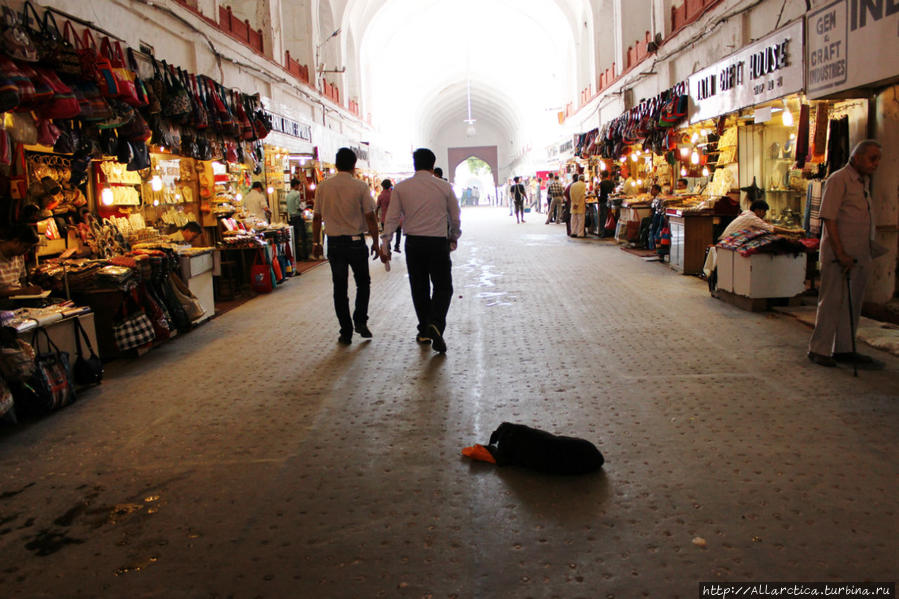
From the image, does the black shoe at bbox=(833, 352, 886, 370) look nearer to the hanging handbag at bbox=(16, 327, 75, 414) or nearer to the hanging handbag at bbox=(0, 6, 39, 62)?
the hanging handbag at bbox=(16, 327, 75, 414)

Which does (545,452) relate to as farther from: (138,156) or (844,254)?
(138,156)

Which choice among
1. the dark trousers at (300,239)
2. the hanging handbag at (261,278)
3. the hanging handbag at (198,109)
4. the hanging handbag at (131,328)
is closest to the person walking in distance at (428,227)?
the hanging handbag at (131,328)

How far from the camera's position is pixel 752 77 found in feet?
30.6

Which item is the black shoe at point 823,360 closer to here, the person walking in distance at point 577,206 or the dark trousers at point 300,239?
the dark trousers at point 300,239

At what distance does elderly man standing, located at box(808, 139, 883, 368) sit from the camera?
511cm

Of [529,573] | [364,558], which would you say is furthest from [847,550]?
[364,558]

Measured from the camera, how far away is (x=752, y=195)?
10.6m

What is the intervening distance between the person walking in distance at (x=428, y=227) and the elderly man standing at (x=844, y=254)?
2.76m

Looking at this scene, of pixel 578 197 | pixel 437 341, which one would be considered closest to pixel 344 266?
pixel 437 341

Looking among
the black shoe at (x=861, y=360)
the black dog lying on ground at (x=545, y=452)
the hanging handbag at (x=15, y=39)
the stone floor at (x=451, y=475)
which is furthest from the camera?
the hanging handbag at (x=15, y=39)

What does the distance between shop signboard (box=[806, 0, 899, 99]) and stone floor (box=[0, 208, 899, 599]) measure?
234 cm

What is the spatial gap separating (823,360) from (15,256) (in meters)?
6.18

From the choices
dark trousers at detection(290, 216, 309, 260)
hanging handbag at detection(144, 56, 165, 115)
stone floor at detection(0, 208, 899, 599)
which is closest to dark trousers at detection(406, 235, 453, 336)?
stone floor at detection(0, 208, 899, 599)

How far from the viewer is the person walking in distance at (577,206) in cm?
1833
